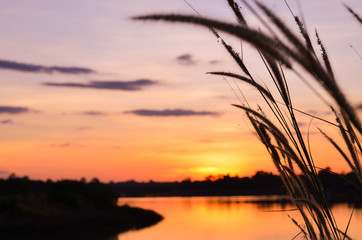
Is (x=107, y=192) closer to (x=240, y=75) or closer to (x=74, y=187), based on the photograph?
(x=74, y=187)

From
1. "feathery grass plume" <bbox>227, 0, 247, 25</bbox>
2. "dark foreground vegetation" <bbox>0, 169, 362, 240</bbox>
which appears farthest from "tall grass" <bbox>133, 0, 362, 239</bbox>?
"dark foreground vegetation" <bbox>0, 169, 362, 240</bbox>

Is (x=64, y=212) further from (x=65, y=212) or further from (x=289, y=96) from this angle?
(x=289, y=96)

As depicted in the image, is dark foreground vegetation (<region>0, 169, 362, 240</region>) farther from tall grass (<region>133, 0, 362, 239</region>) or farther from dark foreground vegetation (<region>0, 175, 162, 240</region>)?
tall grass (<region>133, 0, 362, 239</region>)

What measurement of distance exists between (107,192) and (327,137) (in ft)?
154

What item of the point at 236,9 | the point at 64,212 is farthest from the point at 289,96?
the point at 64,212

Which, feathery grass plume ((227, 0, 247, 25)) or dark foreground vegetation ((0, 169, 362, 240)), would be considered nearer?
feathery grass plume ((227, 0, 247, 25))

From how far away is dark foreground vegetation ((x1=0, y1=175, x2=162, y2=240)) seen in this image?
3434cm

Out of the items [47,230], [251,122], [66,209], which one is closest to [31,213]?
[47,230]

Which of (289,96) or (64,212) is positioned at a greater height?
(289,96)

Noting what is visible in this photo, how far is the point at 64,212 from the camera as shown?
40.8 metres

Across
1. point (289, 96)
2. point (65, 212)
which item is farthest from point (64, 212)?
point (289, 96)

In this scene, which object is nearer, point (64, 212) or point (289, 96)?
point (289, 96)

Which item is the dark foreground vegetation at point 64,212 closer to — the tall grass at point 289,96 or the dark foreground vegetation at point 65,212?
A: the dark foreground vegetation at point 65,212

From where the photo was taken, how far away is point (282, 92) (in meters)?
1.82
